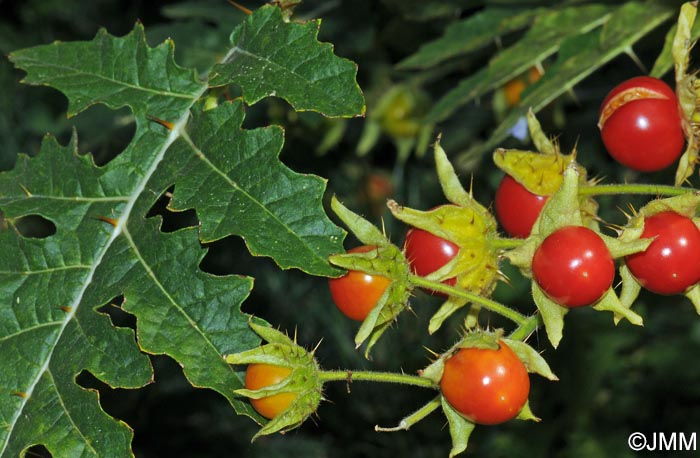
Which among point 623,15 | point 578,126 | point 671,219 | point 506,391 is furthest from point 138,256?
point 578,126

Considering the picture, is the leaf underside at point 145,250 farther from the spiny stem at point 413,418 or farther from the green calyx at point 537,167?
the green calyx at point 537,167

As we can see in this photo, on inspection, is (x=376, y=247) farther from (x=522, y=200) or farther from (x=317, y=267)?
(x=522, y=200)

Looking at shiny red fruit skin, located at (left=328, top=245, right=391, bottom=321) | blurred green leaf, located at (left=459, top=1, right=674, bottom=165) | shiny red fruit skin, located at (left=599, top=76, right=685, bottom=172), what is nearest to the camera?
shiny red fruit skin, located at (left=328, top=245, right=391, bottom=321)

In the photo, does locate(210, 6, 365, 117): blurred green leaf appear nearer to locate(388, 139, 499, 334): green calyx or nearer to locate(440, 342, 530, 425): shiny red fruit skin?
locate(388, 139, 499, 334): green calyx

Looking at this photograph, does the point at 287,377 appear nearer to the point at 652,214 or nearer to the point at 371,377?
the point at 371,377

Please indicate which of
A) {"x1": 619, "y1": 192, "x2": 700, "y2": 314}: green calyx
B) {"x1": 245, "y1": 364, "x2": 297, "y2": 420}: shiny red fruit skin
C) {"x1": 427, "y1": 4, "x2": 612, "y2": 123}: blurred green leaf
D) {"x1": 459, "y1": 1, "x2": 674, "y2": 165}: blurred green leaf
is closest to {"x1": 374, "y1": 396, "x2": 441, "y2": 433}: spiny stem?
{"x1": 245, "y1": 364, "x2": 297, "y2": 420}: shiny red fruit skin

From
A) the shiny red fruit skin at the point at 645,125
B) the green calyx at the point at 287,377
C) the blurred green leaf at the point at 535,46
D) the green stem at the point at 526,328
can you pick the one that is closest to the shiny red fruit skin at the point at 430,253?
the green stem at the point at 526,328

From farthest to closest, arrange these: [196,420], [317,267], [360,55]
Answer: [196,420], [360,55], [317,267]
